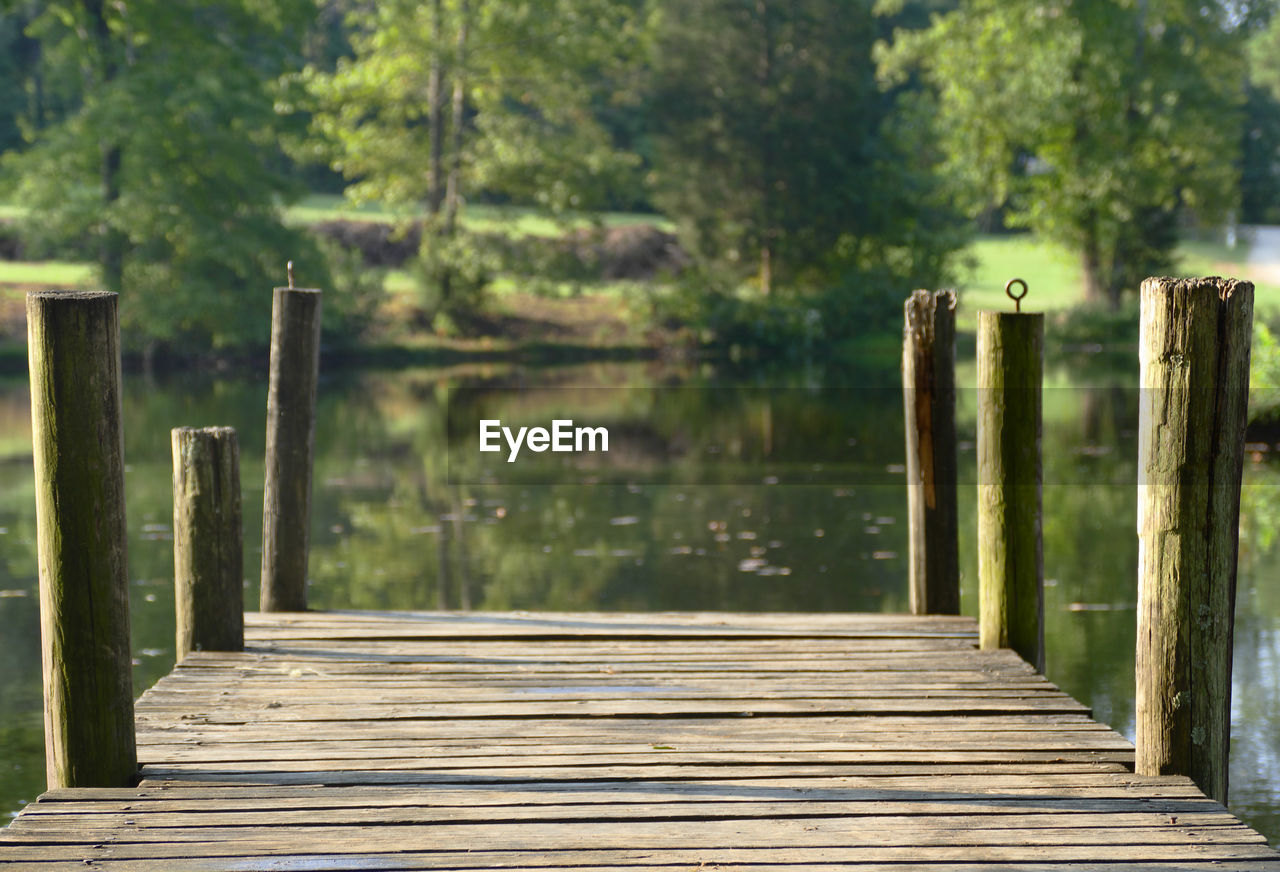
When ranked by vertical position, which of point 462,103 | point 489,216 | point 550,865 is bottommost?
point 550,865

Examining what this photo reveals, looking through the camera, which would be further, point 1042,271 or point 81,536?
point 1042,271

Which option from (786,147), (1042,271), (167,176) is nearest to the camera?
(167,176)

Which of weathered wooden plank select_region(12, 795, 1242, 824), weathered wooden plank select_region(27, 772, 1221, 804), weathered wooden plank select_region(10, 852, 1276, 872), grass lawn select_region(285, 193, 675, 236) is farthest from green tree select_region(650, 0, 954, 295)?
weathered wooden plank select_region(10, 852, 1276, 872)

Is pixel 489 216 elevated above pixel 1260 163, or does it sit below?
below

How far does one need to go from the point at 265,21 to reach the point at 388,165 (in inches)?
150

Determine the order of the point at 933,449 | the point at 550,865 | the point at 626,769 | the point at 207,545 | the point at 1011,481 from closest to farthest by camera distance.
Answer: the point at 550,865 → the point at 626,769 → the point at 1011,481 → the point at 207,545 → the point at 933,449

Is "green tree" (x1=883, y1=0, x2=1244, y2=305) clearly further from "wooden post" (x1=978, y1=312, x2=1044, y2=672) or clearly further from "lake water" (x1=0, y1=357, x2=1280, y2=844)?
"wooden post" (x1=978, y1=312, x2=1044, y2=672)

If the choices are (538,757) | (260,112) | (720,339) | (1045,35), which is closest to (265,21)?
(260,112)

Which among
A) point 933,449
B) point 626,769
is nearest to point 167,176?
point 933,449

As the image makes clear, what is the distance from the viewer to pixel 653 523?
41.5ft

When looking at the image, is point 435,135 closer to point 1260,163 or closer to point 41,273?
point 41,273

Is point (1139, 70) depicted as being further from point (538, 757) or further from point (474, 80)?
point (538, 757)

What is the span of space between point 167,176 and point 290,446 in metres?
21.5

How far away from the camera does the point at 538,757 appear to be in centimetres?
441
